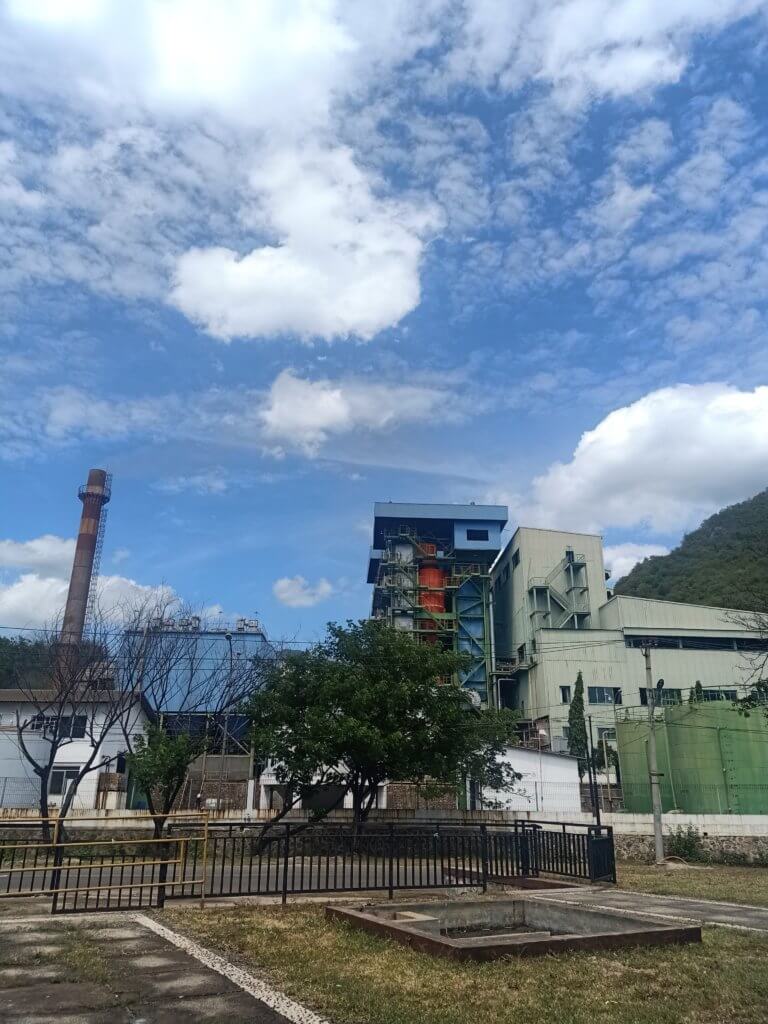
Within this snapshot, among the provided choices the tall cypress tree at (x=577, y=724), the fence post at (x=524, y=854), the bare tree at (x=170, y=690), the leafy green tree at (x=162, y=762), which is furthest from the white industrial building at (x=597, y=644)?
the fence post at (x=524, y=854)

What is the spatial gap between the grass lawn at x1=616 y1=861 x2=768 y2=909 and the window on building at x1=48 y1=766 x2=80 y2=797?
2181 cm

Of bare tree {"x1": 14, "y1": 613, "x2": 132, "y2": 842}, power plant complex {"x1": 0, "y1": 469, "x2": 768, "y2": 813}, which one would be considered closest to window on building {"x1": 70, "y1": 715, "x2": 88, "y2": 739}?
bare tree {"x1": 14, "y1": 613, "x2": 132, "y2": 842}

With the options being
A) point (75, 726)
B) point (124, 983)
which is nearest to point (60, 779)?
point (75, 726)

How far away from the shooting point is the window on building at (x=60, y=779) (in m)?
30.8

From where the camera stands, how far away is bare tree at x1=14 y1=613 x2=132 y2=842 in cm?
2802

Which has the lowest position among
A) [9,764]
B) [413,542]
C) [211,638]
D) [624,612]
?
[9,764]

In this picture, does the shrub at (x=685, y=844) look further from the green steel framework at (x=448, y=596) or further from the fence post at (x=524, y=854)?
the green steel framework at (x=448, y=596)

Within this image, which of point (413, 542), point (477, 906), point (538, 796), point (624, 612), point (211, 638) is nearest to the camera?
point (477, 906)

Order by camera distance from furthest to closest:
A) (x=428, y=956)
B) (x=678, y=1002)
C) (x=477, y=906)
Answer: (x=477, y=906) → (x=428, y=956) → (x=678, y=1002)

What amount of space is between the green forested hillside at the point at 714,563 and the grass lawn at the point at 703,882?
33.3 m

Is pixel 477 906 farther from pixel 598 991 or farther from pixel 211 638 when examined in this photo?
pixel 211 638

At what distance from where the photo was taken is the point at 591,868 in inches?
523

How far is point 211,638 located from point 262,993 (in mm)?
33989

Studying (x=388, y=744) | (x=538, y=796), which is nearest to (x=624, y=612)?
(x=538, y=796)
